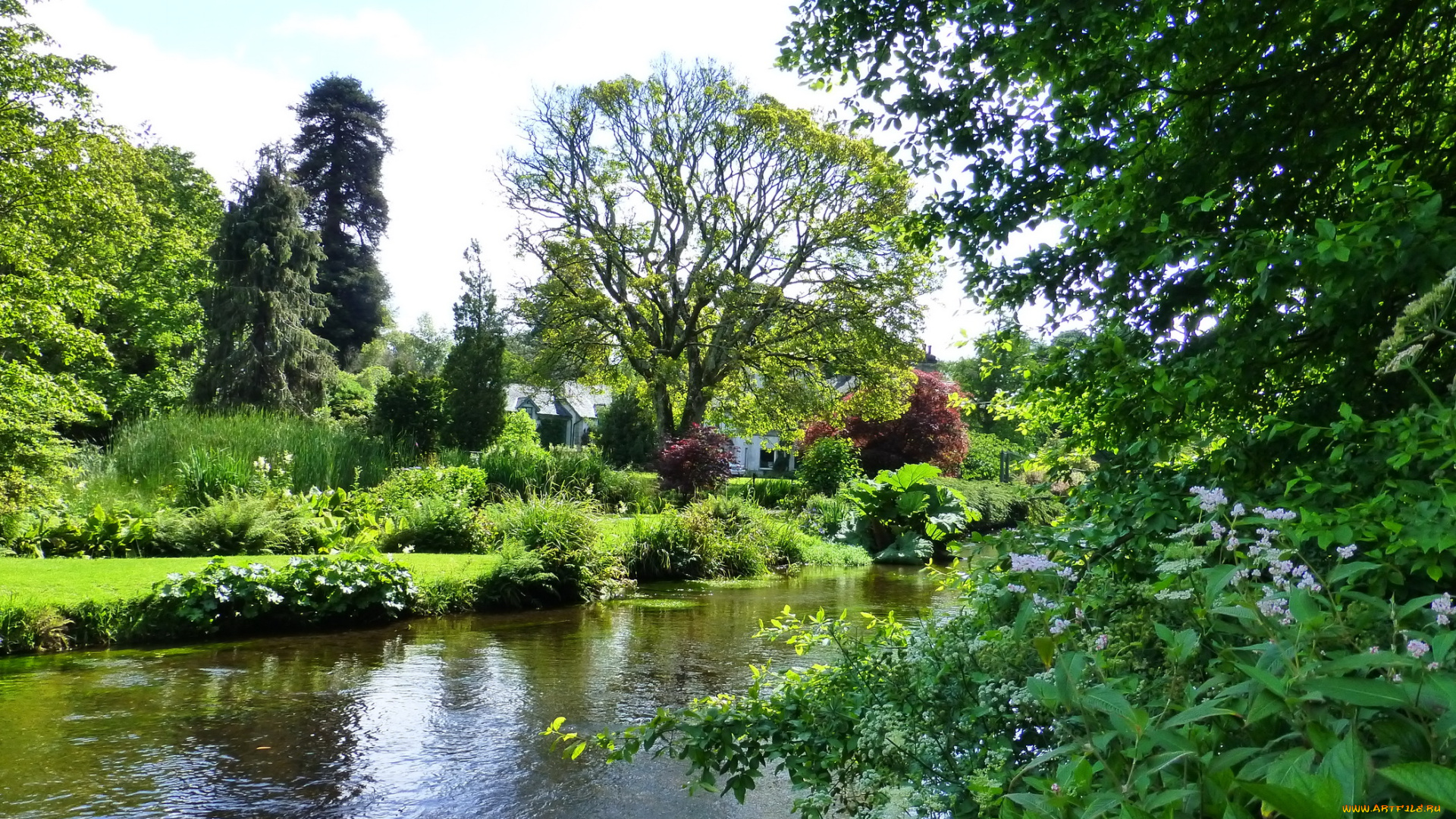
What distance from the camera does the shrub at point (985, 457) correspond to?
108 feet

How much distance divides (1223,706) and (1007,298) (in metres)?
2.56

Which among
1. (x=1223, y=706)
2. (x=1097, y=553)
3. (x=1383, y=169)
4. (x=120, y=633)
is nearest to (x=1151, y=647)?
(x=1097, y=553)

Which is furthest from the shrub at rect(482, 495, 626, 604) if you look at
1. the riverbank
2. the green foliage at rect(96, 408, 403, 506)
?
the green foliage at rect(96, 408, 403, 506)

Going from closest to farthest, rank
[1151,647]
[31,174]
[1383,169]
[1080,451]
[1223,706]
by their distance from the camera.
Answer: [1223,706] < [1151,647] < [1383,169] < [1080,451] < [31,174]

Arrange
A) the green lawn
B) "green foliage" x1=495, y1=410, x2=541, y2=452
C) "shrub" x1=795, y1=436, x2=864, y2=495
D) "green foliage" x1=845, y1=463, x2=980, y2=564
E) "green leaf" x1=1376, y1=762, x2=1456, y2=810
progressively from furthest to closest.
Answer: "green foliage" x1=495, y1=410, x2=541, y2=452, "shrub" x1=795, y1=436, x2=864, y2=495, "green foliage" x1=845, y1=463, x2=980, y2=564, the green lawn, "green leaf" x1=1376, y1=762, x2=1456, y2=810

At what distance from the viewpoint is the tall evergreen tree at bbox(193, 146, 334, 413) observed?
2608 centimetres

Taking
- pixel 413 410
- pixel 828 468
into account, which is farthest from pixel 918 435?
A: pixel 413 410

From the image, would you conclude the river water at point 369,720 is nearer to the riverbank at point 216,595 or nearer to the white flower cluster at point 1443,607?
the riverbank at point 216,595

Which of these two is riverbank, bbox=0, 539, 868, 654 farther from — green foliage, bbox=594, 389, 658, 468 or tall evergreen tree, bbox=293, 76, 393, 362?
tall evergreen tree, bbox=293, 76, 393, 362

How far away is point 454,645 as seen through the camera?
770 centimetres

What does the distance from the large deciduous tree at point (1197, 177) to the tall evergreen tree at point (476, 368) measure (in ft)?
70.2

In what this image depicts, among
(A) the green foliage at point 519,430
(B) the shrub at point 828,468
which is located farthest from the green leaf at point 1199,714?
(A) the green foliage at point 519,430

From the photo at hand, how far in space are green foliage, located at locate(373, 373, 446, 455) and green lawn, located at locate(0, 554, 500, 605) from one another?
13.1m

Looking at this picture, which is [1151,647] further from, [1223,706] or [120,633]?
[120,633]
